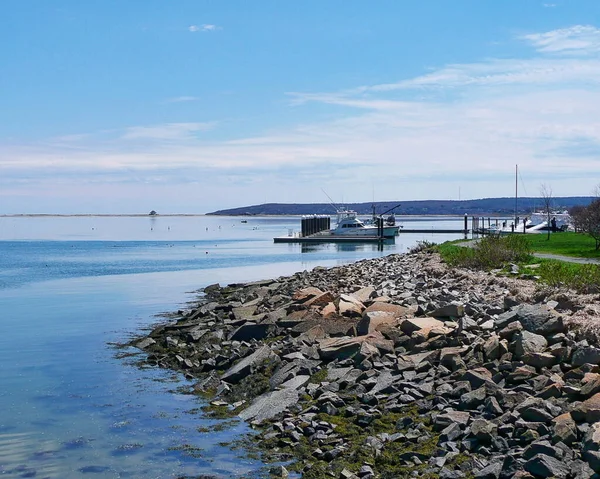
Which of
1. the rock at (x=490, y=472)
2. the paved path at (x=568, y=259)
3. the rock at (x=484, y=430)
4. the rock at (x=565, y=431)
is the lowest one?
the rock at (x=490, y=472)

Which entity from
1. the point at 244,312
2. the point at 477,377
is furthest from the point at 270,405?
the point at 244,312

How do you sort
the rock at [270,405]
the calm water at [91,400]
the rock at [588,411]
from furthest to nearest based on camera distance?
the rock at [270,405]
the calm water at [91,400]
the rock at [588,411]

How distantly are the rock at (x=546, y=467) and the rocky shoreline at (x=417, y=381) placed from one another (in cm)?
1

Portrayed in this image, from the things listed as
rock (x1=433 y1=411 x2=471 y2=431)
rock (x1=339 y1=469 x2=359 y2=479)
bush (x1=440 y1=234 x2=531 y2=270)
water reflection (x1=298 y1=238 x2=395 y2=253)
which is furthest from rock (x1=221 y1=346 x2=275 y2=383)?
water reflection (x1=298 y1=238 x2=395 y2=253)

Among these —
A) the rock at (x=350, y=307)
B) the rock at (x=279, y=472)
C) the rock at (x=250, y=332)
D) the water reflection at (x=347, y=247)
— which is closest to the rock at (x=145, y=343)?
the rock at (x=250, y=332)

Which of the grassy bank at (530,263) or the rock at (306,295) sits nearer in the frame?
the grassy bank at (530,263)

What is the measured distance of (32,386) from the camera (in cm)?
1683

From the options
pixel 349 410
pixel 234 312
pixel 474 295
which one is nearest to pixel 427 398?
pixel 349 410

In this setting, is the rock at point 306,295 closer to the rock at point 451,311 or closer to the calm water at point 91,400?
the calm water at point 91,400

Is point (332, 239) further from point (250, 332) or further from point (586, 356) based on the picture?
point (586, 356)

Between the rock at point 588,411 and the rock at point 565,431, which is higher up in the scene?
the rock at point 588,411

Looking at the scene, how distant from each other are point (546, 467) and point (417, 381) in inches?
169

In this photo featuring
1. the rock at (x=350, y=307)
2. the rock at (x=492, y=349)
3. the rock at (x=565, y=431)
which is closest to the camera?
the rock at (x=565, y=431)

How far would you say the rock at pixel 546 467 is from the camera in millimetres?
8711
